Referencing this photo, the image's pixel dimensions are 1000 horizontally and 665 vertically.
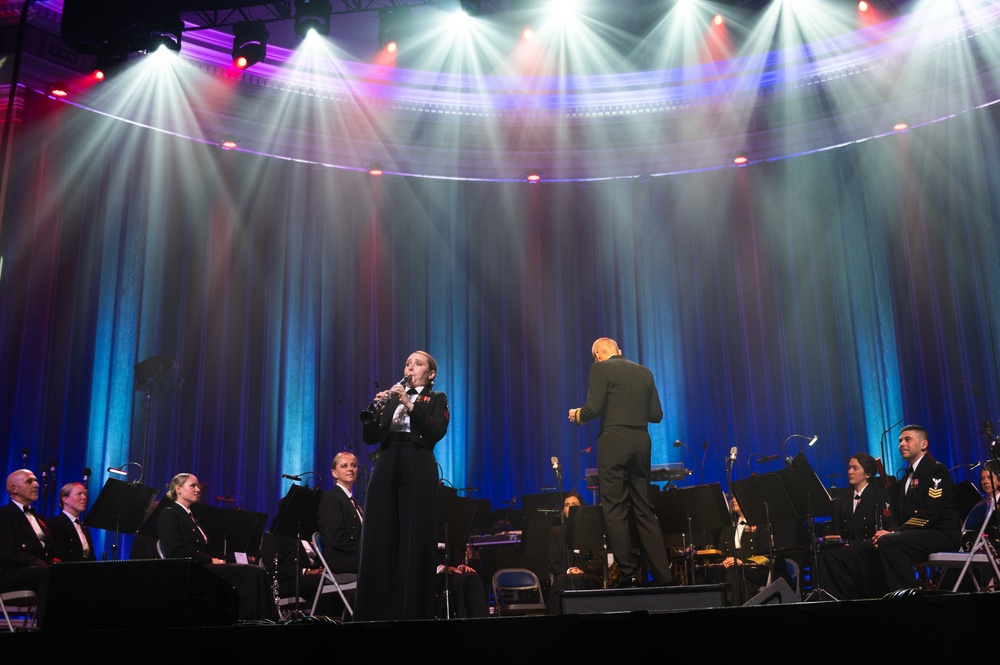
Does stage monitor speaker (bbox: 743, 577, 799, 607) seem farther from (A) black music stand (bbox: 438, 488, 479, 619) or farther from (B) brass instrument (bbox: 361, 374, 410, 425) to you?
(A) black music stand (bbox: 438, 488, 479, 619)

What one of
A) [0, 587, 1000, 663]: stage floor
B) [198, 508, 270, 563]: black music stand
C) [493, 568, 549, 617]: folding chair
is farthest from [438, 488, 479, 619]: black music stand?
[0, 587, 1000, 663]: stage floor

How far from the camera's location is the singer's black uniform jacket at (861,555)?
7184 millimetres

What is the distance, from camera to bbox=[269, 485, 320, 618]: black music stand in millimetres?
6543

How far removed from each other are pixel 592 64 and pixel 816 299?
14.9 feet

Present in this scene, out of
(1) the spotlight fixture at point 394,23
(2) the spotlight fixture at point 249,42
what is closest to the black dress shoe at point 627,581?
(2) the spotlight fixture at point 249,42

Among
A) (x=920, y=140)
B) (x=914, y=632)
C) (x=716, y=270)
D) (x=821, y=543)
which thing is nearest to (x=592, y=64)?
(x=716, y=270)

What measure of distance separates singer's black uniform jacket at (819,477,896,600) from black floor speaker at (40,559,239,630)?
5.65m

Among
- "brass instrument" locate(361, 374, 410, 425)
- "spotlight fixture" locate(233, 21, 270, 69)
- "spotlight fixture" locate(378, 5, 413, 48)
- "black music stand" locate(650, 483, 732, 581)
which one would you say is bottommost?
"black music stand" locate(650, 483, 732, 581)

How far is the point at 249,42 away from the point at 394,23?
1.57 m

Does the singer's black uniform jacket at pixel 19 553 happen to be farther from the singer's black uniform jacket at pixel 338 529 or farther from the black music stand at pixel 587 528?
the black music stand at pixel 587 528

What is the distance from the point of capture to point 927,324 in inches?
452

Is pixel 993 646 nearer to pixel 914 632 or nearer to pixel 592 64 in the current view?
pixel 914 632

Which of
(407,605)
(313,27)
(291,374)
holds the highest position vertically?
(313,27)

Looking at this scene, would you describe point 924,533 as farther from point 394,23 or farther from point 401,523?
point 394,23
